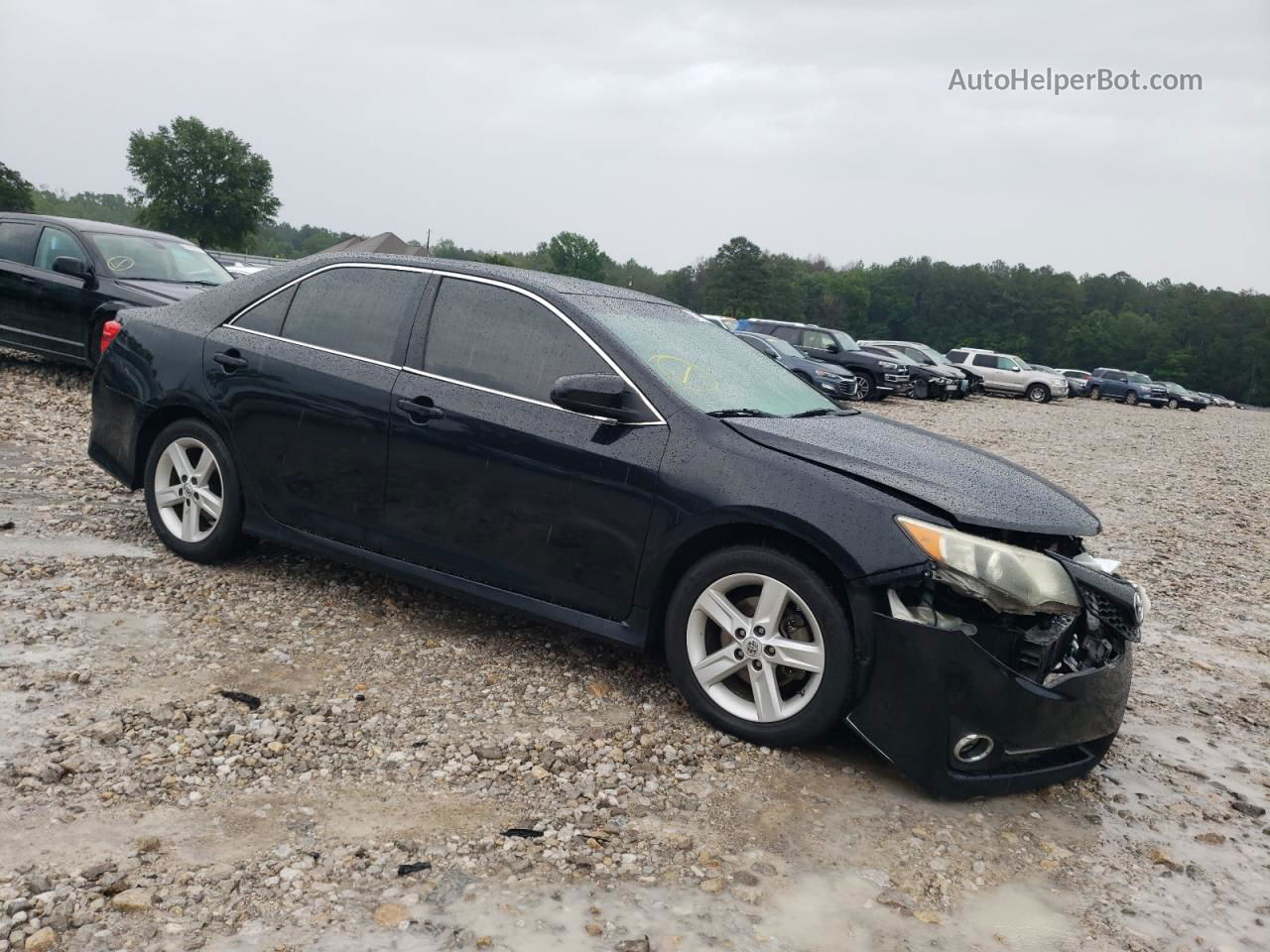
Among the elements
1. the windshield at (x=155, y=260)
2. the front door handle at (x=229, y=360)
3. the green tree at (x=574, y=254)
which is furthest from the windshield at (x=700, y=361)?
the green tree at (x=574, y=254)

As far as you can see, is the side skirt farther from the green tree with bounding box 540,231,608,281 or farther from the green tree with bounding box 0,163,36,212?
the green tree with bounding box 540,231,608,281

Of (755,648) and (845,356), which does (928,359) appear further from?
(755,648)

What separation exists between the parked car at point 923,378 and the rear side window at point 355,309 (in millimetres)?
24211

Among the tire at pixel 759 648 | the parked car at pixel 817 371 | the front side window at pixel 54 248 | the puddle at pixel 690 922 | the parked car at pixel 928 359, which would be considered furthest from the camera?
the parked car at pixel 928 359

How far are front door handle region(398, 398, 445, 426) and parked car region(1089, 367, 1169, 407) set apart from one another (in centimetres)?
4772

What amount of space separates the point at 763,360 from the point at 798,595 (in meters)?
1.79

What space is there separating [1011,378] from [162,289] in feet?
104

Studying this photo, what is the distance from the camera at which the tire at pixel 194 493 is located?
16.6 feet

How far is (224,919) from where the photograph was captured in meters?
2.58

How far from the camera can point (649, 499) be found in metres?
3.94

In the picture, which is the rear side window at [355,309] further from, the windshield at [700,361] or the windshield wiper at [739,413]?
the windshield wiper at [739,413]

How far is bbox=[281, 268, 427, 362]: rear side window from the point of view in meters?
4.72

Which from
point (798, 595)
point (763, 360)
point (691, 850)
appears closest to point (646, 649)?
point (798, 595)

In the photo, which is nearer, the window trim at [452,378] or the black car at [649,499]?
the black car at [649,499]
